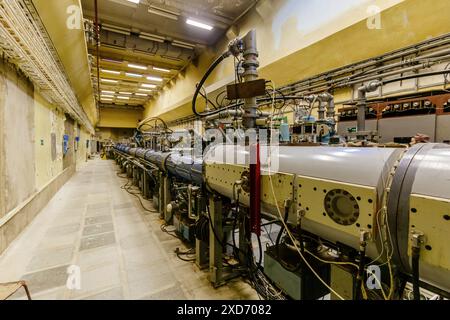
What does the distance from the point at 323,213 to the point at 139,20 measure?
209 inches

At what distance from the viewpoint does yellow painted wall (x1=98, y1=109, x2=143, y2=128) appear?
15251mm

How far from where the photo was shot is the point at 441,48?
2.22 metres

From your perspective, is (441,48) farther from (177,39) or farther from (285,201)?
(177,39)

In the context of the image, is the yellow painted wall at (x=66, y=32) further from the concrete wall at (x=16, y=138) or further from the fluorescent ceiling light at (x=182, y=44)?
the fluorescent ceiling light at (x=182, y=44)

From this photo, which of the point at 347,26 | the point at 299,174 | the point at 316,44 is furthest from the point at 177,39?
the point at 299,174

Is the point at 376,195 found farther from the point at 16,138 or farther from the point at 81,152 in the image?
the point at 81,152

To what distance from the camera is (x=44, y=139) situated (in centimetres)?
355

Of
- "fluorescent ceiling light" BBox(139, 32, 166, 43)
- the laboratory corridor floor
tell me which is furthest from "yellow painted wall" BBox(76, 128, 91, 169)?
the laboratory corridor floor

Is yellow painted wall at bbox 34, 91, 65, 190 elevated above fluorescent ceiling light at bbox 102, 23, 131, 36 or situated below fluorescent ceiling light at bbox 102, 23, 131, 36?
below

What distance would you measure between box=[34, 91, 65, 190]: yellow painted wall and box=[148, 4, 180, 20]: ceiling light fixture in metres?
2.43

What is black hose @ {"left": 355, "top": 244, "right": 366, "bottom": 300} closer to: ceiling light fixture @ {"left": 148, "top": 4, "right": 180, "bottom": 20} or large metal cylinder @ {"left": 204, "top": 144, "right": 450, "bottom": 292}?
large metal cylinder @ {"left": 204, "top": 144, "right": 450, "bottom": 292}

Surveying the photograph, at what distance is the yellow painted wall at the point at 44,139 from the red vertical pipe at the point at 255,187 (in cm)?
351

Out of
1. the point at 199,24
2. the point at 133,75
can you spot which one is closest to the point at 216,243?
the point at 199,24

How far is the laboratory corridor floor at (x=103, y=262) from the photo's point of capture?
1.52 m
